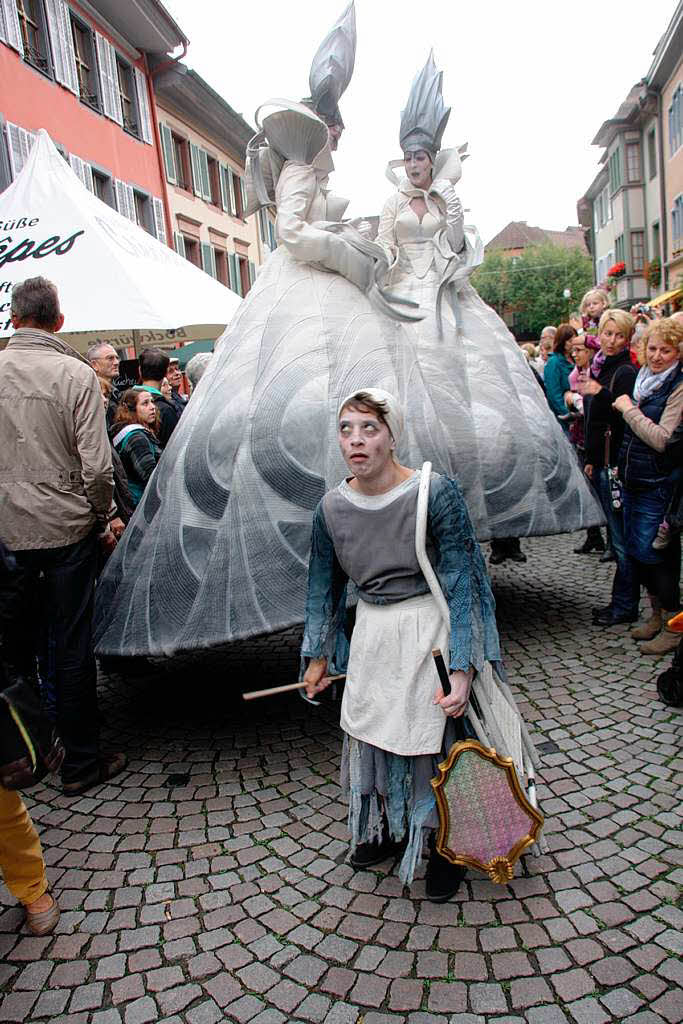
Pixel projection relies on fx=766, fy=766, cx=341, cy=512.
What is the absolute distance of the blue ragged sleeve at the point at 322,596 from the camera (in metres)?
2.62

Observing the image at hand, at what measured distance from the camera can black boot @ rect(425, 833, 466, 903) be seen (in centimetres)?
253

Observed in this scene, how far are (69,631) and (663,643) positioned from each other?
128 inches

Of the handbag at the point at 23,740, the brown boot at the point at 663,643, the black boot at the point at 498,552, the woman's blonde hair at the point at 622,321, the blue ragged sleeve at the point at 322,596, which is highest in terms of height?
the woman's blonde hair at the point at 622,321

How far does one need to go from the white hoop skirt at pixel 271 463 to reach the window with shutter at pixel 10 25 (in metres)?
10.2

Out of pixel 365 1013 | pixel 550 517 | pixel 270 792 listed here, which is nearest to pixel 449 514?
pixel 365 1013

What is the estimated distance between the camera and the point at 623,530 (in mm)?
4676

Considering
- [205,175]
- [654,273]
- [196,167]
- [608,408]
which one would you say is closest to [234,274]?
[205,175]

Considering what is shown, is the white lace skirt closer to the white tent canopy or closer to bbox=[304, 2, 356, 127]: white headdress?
bbox=[304, 2, 356, 127]: white headdress

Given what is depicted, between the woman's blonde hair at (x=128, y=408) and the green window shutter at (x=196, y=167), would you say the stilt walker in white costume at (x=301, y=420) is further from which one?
the green window shutter at (x=196, y=167)

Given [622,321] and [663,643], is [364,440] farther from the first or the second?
[622,321]

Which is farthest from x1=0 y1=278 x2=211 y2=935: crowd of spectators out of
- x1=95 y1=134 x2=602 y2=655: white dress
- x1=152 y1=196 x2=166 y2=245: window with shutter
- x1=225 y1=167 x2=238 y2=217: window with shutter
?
x1=225 y1=167 x2=238 y2=217: window with shutter

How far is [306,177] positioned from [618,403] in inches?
82.8

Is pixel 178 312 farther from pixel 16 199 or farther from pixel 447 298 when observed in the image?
pixel 447 298

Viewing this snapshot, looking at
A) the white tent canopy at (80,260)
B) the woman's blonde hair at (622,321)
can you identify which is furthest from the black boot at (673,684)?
the white tent canopy at (80,260)
